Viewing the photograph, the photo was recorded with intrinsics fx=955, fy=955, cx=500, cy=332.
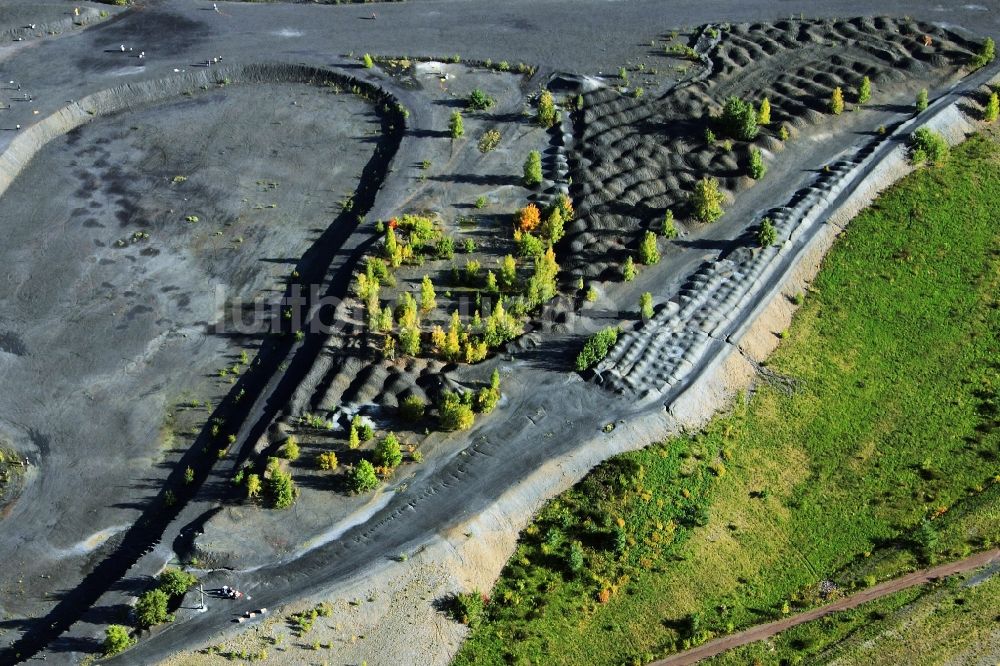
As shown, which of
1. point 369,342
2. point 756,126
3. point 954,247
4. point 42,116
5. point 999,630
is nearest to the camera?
point 999,630

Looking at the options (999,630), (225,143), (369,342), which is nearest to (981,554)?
(999,630)

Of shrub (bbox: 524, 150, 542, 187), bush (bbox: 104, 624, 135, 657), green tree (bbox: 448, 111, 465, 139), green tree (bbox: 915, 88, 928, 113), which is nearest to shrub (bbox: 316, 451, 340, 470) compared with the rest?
bush (bbox: 104, 624, 135, 657)

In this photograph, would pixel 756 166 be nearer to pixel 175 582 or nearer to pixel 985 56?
pixel 985 56

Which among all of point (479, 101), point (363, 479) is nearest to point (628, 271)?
point (363, 479)

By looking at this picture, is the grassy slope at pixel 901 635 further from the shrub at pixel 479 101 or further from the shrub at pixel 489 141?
the shrub at pixel 479 101

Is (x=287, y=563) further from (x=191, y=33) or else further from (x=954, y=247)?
(x=191, y=33)
